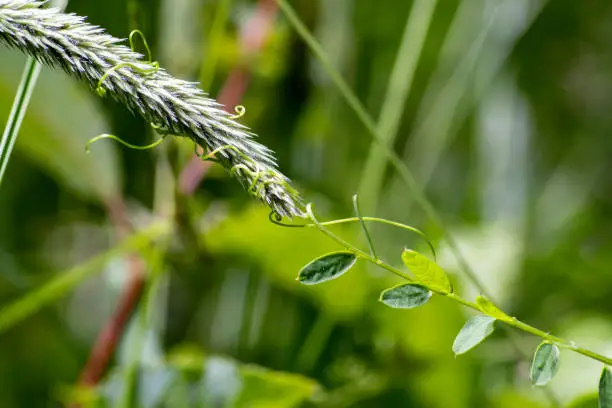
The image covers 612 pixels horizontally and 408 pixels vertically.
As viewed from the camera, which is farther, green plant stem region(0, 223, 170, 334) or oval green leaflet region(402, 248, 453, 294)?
green plant stem region(0, 223, 170, 334)

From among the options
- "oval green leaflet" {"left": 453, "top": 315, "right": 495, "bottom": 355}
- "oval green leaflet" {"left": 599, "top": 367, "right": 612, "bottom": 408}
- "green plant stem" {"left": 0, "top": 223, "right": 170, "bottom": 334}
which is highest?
"oval green leaflet" {"left": 453, "top": 315, "right": 495, "bottom": 355}

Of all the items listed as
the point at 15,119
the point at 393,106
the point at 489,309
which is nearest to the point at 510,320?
the point at 489,309

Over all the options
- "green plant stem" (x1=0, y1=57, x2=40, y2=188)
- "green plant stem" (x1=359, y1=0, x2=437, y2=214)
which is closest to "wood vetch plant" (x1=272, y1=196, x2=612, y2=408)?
"green plant stem" (x1=0, y1=57, x2=40, y2=188)

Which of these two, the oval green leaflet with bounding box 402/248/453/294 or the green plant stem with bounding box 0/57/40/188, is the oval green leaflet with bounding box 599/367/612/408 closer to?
the oval green leaflet with bounding box 402/248/453/294

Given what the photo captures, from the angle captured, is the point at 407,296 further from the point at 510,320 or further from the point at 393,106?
the point at 393,106

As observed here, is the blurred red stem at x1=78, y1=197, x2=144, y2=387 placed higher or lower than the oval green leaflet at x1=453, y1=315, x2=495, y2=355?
lower

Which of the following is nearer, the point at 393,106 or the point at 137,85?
the point at 137,85

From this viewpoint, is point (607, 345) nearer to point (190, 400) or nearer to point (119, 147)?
point (190, 400)
